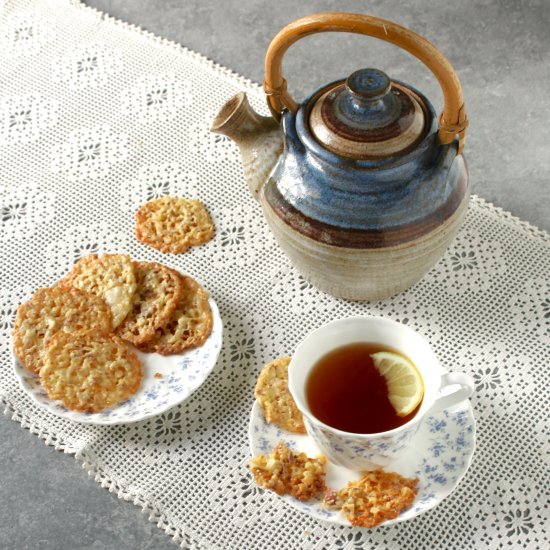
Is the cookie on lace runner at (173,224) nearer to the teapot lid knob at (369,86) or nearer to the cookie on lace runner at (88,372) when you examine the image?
the cookie on lace runner at (88,372)

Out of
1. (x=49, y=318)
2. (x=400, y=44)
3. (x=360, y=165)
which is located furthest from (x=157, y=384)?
(x=400, y=44)

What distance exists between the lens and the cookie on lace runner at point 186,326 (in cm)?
133

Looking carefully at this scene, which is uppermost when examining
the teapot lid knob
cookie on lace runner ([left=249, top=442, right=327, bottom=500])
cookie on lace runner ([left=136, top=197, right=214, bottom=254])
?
the teapot lid knob

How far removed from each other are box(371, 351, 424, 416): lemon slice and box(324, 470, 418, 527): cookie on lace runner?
0.35ft

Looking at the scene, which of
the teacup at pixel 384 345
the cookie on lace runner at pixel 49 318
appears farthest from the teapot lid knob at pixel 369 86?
the cookie on lace runner at pixel 49 318

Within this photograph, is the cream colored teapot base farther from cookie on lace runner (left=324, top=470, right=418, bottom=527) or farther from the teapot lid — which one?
cookie on lace runner (left=324, top=470, right=418, bottom=527)

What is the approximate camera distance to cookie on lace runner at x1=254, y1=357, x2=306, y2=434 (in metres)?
1.22

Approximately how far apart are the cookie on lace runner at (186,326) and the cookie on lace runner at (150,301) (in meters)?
0.01

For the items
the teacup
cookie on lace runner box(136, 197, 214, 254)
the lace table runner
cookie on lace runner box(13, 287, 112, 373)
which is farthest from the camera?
cookie on lace runner box(136, 197, 214, 254)

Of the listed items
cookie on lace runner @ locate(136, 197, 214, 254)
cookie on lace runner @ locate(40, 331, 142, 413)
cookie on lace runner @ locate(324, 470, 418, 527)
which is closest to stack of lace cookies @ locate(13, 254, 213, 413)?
cookie on lace runner @ locate(40, 331, 142, 413)

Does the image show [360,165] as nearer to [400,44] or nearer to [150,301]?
[400,44]

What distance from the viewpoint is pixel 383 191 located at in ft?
3.91

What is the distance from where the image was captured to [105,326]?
133 cm

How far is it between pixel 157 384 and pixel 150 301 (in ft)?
0.44
